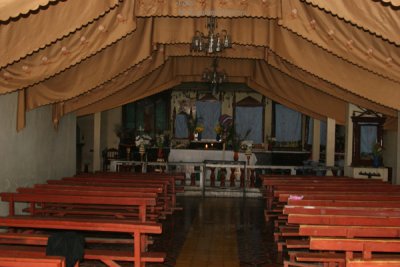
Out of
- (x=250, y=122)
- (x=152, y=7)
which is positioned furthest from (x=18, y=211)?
(x=250, y=122)

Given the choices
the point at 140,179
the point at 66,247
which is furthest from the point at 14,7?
the point at 140,179

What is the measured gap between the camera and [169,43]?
27.0 ft

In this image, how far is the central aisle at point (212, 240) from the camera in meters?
6.28

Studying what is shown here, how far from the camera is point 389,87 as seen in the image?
7.90 meters

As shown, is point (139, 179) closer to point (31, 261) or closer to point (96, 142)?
point (96, 142)

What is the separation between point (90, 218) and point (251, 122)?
12.0 metres

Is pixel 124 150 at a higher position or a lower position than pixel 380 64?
lower

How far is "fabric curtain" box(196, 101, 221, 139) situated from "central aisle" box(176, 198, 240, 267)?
7.91 m

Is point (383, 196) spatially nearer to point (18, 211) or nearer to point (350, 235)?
point (350, 235)

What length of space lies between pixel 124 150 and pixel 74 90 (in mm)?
8801

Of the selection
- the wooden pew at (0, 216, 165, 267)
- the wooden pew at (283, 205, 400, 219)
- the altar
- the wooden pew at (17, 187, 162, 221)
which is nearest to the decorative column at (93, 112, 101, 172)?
the altar

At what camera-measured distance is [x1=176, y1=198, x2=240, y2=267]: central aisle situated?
20.6 ft

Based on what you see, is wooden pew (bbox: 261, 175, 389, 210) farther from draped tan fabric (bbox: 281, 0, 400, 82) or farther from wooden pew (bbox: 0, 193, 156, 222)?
wooden pew (bbox: 0, 193, 156, 222)

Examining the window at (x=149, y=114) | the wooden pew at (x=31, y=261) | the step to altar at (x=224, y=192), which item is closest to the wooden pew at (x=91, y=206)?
the wooden pew at (x=31, y=261)
